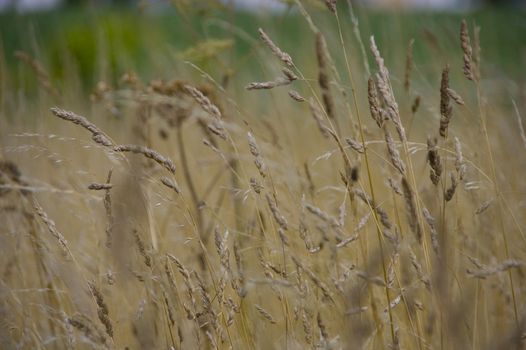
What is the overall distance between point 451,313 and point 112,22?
994 centimetres

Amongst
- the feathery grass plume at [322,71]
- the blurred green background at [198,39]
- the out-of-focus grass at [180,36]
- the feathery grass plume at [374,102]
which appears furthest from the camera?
the out-of-focus grass at [180,36]

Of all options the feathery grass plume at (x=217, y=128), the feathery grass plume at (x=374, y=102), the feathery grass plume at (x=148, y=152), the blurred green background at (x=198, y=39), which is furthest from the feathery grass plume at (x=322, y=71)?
the blurred green background at (x=198, y=39)

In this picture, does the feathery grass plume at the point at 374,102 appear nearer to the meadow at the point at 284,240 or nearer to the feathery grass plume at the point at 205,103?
the meadow at the point at 284,240

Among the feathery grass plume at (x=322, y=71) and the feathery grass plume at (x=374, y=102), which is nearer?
the feathery grass plume at (x=322, y=71)

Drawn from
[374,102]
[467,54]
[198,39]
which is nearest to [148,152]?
[374,102]

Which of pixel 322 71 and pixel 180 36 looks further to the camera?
pixel 180 36

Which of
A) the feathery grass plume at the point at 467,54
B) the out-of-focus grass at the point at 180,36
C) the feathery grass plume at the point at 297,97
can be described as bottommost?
the out-of-focus grass at the point at 180,36

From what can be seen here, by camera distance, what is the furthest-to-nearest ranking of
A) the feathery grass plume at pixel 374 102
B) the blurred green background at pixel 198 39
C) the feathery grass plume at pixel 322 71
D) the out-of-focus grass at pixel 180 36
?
the out-of-focus grass at pixel 180 36 → the blurred green background at pixel 198 39 → the feathery grass plume at pixel 374 102 → the feathery grass plume at pixel 322 71

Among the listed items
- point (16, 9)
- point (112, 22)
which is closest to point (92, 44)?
point (112, 22)

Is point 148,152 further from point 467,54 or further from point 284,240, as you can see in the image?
point 467,54

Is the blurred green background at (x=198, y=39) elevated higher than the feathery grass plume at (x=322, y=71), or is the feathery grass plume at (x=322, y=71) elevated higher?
the feathery grass plume at (x=322, y=71)

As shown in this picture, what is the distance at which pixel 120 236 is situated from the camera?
1021 millimetres

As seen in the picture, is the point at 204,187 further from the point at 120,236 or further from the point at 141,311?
the point at 120,236

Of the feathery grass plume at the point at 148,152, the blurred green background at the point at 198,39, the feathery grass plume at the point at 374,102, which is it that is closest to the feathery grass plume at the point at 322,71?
the feathery grass plume at the point at 374,102
